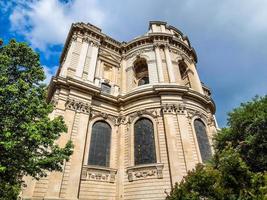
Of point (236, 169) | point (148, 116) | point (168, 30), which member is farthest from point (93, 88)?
point (168, 30)

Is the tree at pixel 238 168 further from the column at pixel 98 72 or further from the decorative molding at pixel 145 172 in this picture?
the column at pixel 98 72

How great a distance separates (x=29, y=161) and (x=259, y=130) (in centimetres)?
1163

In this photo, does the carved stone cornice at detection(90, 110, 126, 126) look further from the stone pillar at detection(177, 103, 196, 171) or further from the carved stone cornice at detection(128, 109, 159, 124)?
the stone pillar at detection(177, 103, 196, 171)

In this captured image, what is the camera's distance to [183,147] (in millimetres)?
16016

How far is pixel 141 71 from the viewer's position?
25531 millimetres

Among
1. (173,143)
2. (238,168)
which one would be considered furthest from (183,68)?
(238,168)

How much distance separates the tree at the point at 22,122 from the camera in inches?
334

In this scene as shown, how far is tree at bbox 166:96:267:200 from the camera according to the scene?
28.1 ft

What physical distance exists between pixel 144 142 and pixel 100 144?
354 centimetres

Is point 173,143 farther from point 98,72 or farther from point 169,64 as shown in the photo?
point 98,72

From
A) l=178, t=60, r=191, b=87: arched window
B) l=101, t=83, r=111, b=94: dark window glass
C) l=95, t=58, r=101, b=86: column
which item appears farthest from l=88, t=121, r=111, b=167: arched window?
l=178, t=60, r=191, b=87: arched window

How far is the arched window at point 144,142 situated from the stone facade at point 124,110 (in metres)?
0.39

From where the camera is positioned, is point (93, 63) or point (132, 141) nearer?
point (132, 141)

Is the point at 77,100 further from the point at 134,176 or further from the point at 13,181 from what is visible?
the point at 13,181
